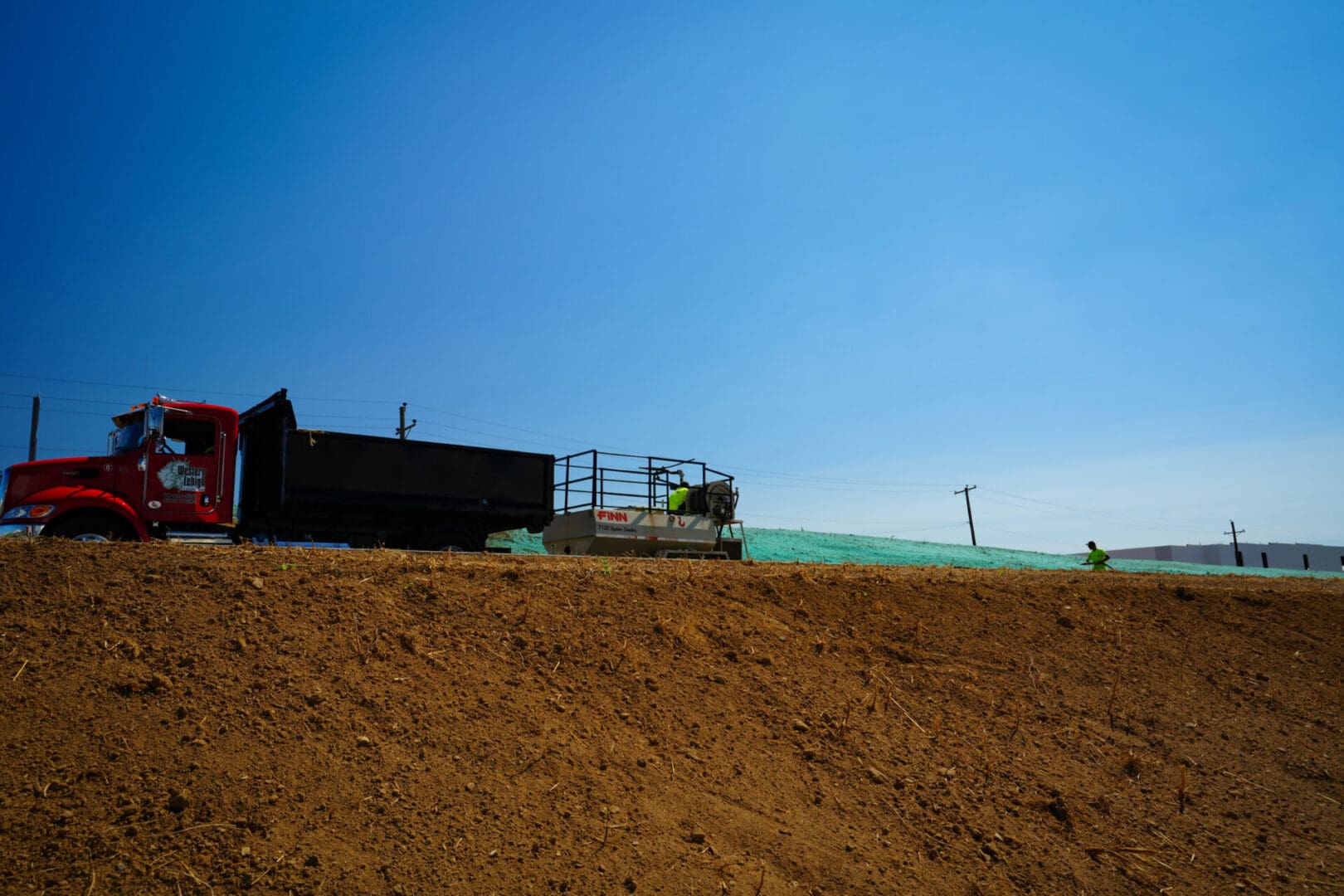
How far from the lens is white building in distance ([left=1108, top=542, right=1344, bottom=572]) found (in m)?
79.6

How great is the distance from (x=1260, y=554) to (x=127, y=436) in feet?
307

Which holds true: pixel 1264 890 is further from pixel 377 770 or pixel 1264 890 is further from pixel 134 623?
pixel 134 623

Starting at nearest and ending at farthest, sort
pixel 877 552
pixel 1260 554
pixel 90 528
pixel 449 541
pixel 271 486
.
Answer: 1. pixel 90 528
2. pixel 271 486
3. pixel 449 541
4. pixel 877 552
5. pixel 1260 554

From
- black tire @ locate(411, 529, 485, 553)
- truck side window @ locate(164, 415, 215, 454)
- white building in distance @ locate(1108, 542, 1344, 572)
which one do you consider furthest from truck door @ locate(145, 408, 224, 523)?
white building in distance @ locate(1108, 542, 1344, 572)

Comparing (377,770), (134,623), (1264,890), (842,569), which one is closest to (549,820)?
(377,770)

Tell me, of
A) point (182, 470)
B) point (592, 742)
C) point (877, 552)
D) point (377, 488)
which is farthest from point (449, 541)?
point (877, 552)

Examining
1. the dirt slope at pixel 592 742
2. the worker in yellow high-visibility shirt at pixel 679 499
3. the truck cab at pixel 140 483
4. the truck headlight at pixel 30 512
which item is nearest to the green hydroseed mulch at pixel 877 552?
the worker in yellow high-visibility shirt at pixel 679 499

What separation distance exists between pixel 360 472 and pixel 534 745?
35.1 ft

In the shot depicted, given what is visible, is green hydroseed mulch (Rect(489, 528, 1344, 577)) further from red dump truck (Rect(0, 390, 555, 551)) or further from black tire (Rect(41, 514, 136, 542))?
black tire (Rect(41, 514, 136, 542))

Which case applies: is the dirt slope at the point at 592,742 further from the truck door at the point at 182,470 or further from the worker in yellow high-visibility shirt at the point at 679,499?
the worker in yellow high-visibility shirt at the point at 679,499

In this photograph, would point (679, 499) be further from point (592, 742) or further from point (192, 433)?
point (592, 742)

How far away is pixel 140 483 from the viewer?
40.2ft

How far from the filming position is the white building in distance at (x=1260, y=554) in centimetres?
7962

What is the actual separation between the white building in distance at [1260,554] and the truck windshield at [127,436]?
83477mm
